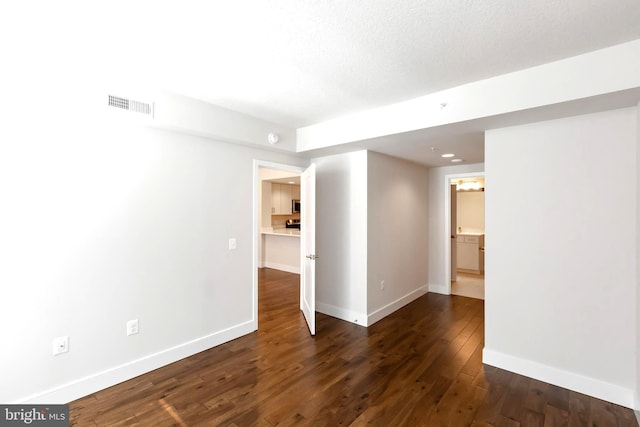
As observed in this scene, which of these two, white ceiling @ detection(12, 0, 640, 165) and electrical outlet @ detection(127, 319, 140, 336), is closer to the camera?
white ceiling @ detection(12, 0, 640, 165)

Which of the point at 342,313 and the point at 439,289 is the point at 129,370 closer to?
the point at 342,313

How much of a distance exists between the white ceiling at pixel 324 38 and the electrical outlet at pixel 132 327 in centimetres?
216

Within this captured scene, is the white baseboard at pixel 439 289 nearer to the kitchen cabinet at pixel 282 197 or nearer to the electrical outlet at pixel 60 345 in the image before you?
the kitchen cabinet at pixel 282 197

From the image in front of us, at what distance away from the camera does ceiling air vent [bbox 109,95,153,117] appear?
7.95 ft

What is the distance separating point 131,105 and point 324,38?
1.77m

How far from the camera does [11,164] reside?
2082 mm

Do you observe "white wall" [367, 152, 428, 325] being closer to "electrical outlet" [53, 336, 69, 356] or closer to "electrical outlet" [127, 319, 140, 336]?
"electrical outlet" [127, 319, 140, 336]

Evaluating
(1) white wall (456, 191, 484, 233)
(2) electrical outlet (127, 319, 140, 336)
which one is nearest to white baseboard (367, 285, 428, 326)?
(2) electrical outlet (127, 319, 140, 336)

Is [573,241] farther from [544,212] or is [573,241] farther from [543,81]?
[543,81]

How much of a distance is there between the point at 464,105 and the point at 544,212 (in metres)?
1.20

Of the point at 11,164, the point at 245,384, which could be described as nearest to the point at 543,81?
the point at 245,384

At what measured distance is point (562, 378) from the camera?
8.27ft

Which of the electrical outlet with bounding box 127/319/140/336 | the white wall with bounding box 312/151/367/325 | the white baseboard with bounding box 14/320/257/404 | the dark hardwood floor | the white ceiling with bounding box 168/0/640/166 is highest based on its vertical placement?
the white ceiling with bounding box 168/0/640/166

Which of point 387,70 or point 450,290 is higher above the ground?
point 387,70
